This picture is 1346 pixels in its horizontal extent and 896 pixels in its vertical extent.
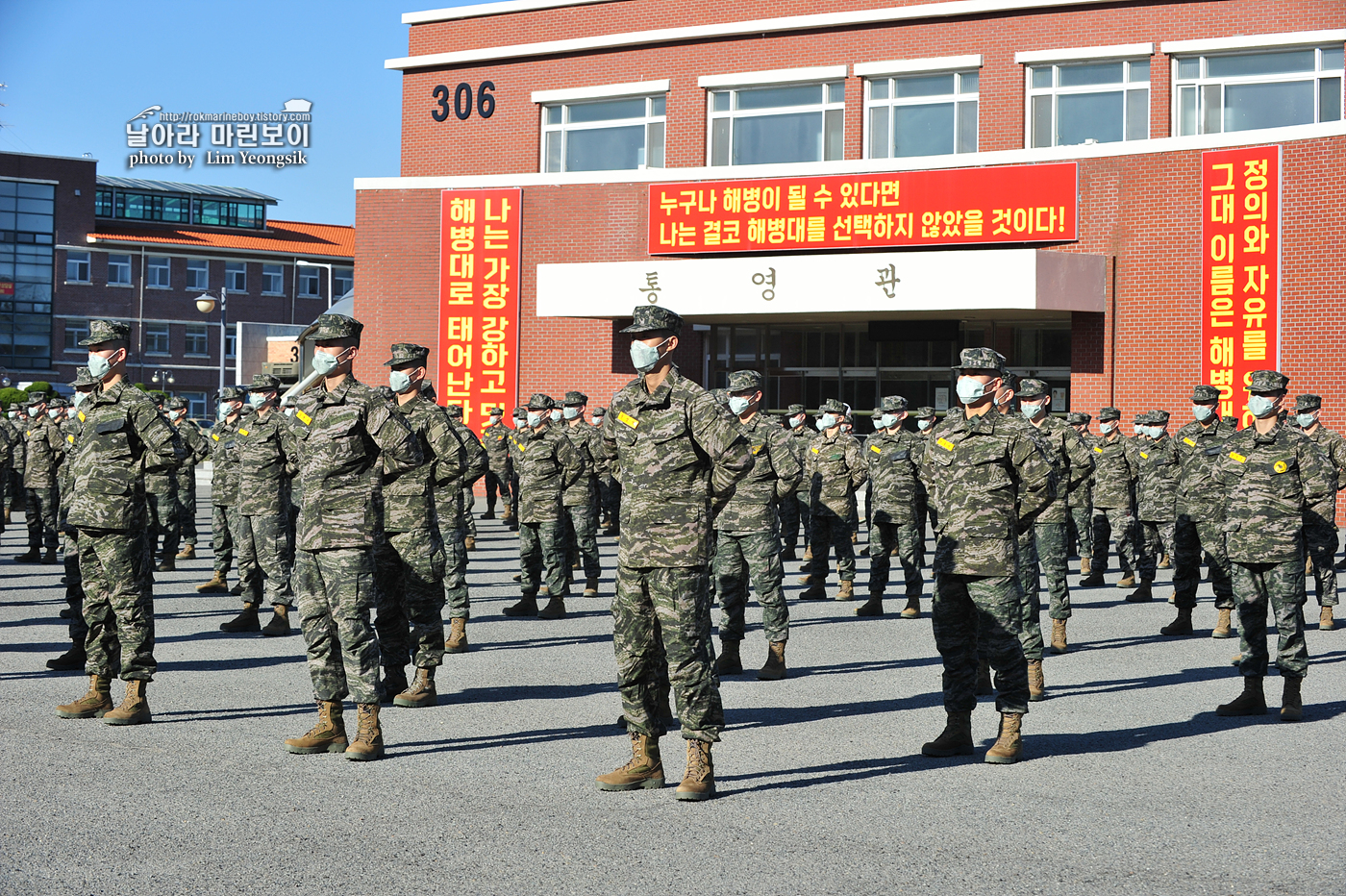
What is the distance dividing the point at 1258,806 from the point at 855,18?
24714 millimetres

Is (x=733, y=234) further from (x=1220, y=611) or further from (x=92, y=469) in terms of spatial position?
(x=92, y=469)

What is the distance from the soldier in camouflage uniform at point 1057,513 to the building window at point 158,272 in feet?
211

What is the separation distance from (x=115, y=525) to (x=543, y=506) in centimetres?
539

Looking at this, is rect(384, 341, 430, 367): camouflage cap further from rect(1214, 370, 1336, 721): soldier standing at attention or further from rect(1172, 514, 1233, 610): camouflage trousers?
rect(1172, 514, 1233, 610): camouflage trousers

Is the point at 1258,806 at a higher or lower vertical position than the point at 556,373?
lower

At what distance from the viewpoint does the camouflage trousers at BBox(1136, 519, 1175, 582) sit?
14977 mm

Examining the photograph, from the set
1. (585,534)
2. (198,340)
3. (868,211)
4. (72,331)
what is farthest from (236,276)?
(585,534)

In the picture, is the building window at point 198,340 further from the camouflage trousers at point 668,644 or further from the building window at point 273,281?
the camouflage trousers at point 668,644

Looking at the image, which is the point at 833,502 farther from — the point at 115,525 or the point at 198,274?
the point at 198,274

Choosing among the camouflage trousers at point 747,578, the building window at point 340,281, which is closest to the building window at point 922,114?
the camouflage trousers at point 747,578

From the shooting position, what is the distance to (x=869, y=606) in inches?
539

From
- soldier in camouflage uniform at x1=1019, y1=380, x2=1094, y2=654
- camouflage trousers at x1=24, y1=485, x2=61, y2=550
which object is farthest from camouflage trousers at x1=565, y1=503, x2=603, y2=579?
camouflage trousers at x1=24, y1=485, x2=61, y2=550

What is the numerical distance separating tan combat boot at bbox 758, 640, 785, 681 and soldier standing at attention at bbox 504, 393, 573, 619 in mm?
3402

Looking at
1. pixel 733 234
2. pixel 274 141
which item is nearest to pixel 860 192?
pixel 733 234
